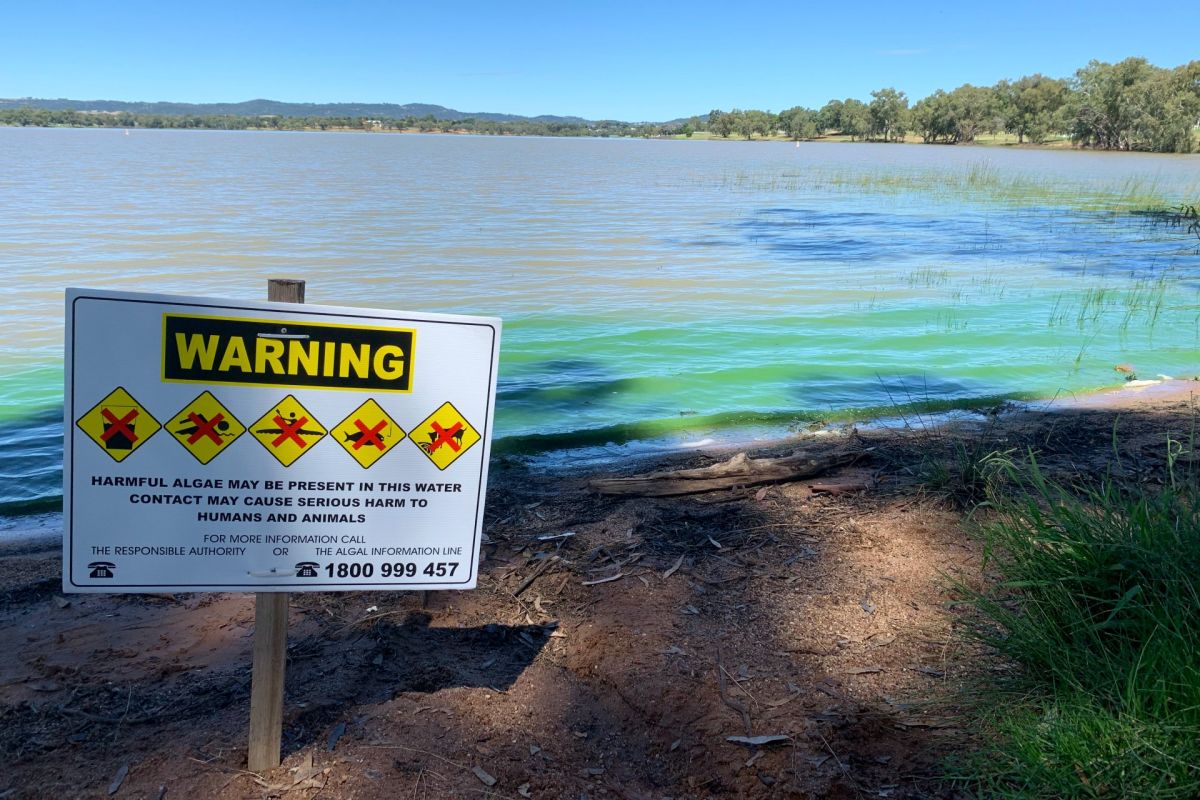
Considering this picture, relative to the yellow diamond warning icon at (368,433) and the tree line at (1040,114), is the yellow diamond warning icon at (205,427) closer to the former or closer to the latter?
the yellow diamond warning icon at (368,433)

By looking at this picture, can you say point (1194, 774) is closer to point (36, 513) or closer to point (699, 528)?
point (699, 528)

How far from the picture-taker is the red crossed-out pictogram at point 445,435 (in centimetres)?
289

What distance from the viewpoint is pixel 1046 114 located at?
9450cm

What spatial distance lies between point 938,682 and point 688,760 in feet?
3.26

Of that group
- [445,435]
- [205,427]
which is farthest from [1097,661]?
[205,427]

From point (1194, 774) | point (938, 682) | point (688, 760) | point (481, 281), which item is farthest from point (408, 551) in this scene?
point (481, 281)

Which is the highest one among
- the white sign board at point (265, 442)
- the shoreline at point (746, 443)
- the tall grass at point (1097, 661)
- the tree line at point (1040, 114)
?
the tree line at point (1040, 114)

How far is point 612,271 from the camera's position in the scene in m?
19.3

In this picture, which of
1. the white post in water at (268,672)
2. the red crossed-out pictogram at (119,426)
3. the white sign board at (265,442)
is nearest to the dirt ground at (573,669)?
the white post in water at (268,672)

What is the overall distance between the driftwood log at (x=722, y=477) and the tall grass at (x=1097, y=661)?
2163 mm

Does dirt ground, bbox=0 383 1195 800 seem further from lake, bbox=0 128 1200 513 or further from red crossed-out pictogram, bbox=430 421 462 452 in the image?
lake, bbox=0 128 1200 513

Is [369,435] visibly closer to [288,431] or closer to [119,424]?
[288,431]

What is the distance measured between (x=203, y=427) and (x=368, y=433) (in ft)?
1.48

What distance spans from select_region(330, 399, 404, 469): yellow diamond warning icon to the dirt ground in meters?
1.00
